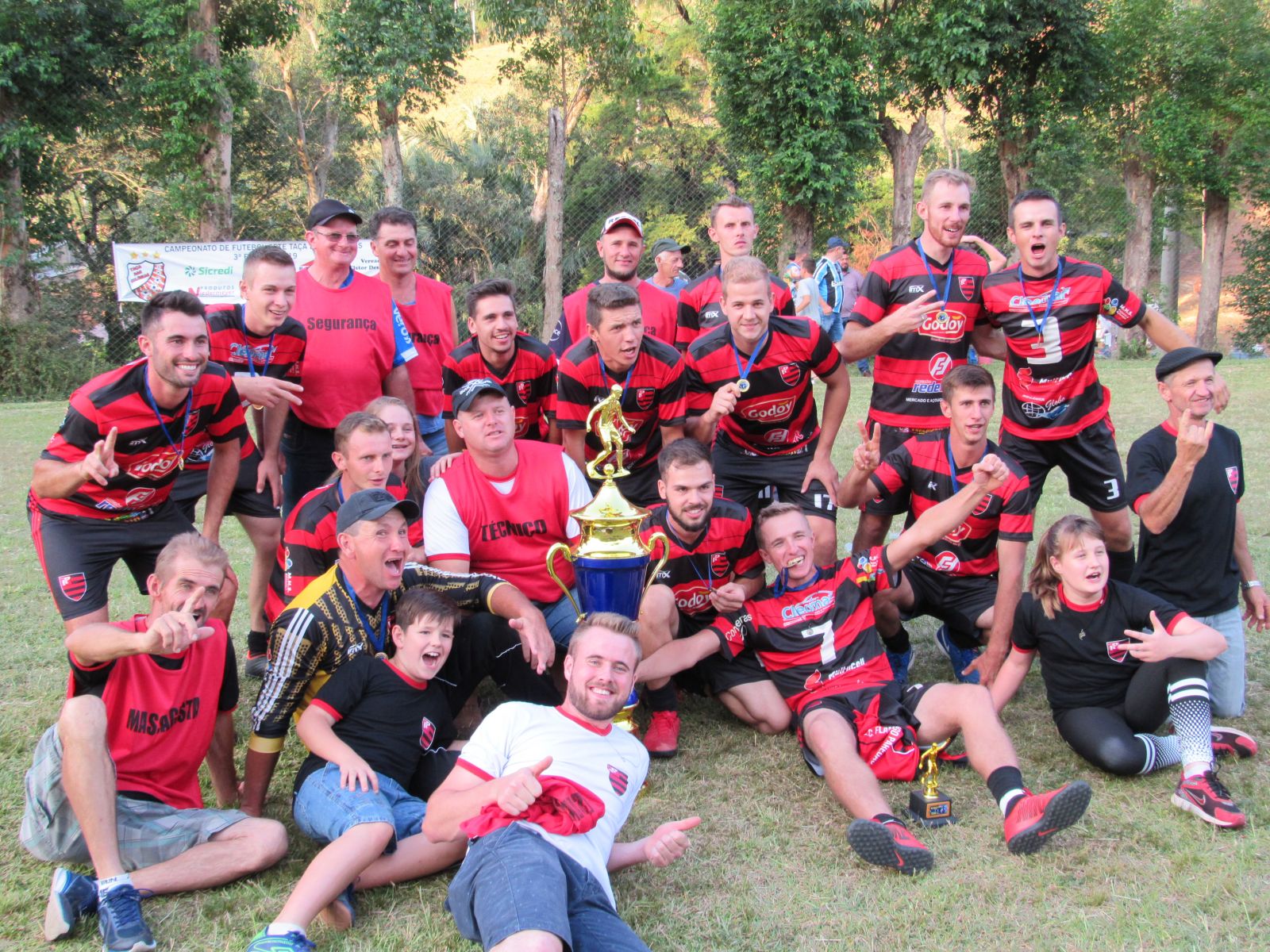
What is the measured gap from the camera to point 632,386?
5.01 m

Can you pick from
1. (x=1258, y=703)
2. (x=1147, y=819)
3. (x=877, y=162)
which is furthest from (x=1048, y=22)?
(x=1147, y=819)

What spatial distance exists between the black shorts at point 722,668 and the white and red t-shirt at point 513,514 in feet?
2.08

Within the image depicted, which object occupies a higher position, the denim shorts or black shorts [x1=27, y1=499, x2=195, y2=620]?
black shorts [x1=27, y1=499, x2=195, y2=620]

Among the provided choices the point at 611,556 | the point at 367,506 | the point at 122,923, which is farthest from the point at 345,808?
Result: the point at 611,556

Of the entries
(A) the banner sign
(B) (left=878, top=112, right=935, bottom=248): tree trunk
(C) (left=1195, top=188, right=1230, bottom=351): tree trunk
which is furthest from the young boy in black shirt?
(C) (left=1195, top=188, right=1230, bottom=351): tree trunk

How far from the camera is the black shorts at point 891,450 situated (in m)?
4.80

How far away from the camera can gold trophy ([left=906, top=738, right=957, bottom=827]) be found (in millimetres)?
3465

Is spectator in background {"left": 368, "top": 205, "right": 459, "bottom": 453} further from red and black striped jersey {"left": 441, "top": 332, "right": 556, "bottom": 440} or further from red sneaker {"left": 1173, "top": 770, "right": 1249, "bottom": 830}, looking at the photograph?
red sneaker {"left": 1173, "top": 770, "right": 1249, "bottom": 830}

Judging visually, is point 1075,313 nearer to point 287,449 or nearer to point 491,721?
point 491,721

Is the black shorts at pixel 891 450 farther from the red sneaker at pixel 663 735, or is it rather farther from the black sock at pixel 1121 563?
the red sneaker at pixel 663 735

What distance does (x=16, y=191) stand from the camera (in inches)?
618

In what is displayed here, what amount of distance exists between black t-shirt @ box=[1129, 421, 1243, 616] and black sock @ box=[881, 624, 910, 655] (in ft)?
3.58

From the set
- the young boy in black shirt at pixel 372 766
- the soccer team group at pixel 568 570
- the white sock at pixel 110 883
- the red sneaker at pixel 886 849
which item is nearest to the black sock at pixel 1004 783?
the soccer team group at pixel 568 570

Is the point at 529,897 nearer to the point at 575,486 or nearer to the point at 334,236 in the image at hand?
the point at 575,486
